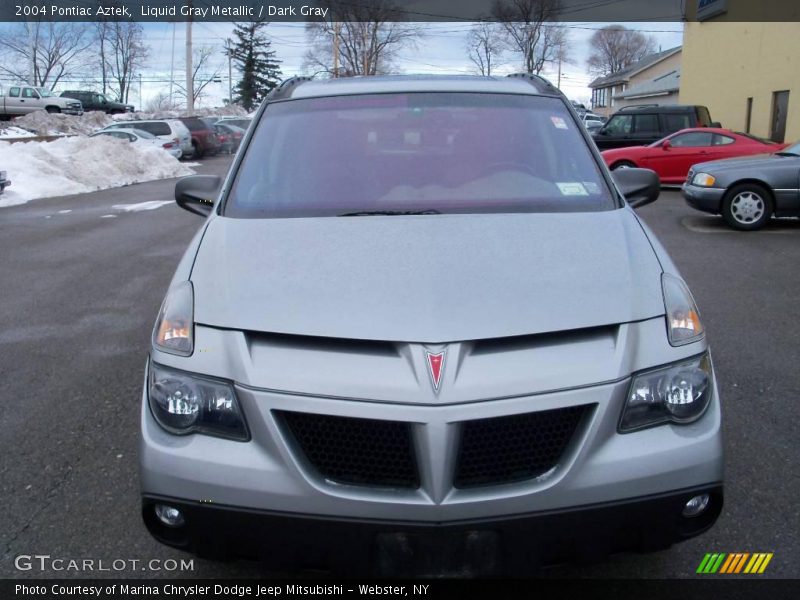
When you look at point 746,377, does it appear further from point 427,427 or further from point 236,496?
point 236,496

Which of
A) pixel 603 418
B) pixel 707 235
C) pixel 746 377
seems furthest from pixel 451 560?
pixel 707 235

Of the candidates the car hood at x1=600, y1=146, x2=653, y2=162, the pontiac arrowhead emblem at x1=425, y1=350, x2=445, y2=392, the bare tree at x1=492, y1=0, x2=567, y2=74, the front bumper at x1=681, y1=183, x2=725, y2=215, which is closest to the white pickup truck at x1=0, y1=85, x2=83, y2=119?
the bare tree at x1=492, y1=0, x2=567, y2=74

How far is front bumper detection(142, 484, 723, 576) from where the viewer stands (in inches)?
86.3

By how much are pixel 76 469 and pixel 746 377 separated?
3.92m

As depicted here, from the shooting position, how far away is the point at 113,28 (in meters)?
64.4

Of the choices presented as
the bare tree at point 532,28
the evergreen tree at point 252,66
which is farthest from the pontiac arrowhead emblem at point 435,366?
the evergreen tree at point 252,66

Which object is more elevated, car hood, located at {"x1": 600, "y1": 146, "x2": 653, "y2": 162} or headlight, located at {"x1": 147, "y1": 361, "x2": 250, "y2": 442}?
car hood, located at {"x1": 600, "y1": 146, "x2": 653, "y2": 162}

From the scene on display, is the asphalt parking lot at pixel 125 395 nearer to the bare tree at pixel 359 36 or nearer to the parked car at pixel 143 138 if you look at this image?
the parked car at pixel 143 138

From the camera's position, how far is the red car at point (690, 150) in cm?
1670

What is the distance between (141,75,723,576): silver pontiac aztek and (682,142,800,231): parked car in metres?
9.48

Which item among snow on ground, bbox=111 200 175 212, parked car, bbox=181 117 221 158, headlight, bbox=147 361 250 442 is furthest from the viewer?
parked car, bbox=181 117 221 158

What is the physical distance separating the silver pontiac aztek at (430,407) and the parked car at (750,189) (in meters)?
9.48

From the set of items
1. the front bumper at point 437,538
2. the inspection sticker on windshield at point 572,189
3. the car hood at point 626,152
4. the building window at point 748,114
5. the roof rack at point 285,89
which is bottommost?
the front bumper at point 437,538

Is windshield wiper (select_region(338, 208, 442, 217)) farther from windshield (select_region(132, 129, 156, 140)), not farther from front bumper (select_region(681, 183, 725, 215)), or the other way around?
windshield (select_region(132, 129, 156, 140))
